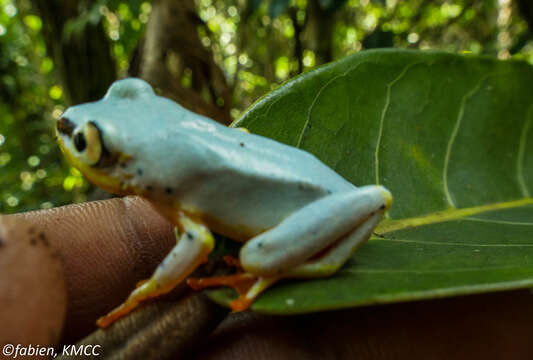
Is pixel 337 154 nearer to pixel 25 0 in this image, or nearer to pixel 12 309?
pixel 12 309

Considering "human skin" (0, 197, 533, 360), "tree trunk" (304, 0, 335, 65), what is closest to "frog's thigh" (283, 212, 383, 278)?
"human skin" (0, 197, 533, 360)

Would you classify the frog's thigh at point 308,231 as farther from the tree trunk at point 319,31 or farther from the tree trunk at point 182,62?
the tree trunk at point 319,31

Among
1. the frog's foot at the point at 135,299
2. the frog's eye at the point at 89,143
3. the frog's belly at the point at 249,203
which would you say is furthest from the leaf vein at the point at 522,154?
the frog's eye at the point at 89,143

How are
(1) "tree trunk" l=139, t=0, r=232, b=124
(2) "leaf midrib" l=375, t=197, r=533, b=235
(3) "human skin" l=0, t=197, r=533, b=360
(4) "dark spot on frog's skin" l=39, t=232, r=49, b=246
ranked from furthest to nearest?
(1) "tree trunk" l=139, t=0, r=232, b=124, (2) "leaf midrib" l=375, t=197, r=533, b=235, (3) "human skin" l=0, t=197, r=533, b=360, (4) "dark spot on frog's skin" l=39, t=232, r=49, b=246

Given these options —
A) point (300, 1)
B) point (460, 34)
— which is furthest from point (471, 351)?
point (460, 34)

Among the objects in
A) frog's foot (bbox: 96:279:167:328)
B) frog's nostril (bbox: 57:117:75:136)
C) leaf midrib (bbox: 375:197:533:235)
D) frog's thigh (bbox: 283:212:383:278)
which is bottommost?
frog's foot (bbox: 96:279:167:328)

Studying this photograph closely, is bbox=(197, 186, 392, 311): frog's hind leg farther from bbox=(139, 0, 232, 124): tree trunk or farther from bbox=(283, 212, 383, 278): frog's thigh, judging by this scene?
bbox=(139, 0, 232, 124): tree trunk
